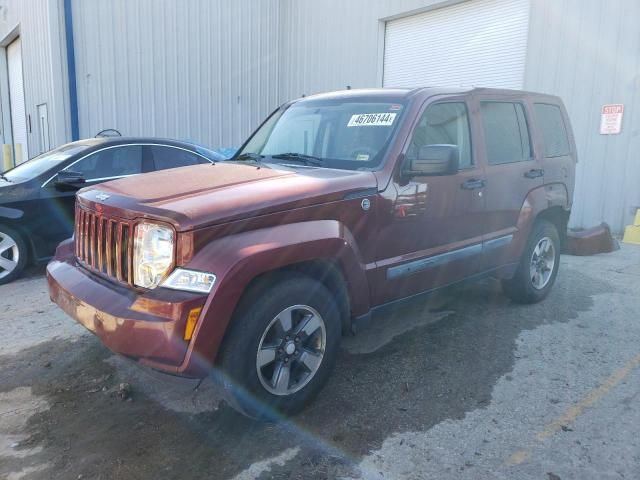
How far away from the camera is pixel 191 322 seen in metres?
2.53

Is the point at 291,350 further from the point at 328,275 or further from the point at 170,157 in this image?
the point at 170,157

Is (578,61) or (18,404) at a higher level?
(578,61)

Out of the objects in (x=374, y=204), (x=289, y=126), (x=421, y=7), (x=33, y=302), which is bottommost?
(x=33, y=302)

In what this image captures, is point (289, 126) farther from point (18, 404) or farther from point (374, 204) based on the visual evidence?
point (18, 404)

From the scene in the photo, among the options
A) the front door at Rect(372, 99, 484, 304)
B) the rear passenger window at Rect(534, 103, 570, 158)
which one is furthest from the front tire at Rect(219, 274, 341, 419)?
the rear passenger window at Rect(534, 103, 570, 158)

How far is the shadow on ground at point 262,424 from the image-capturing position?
2705mm

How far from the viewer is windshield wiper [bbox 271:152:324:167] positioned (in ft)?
12.3

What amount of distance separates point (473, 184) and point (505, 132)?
825mm

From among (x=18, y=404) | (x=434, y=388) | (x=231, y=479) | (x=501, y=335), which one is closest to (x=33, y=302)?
(x=18, y=404)

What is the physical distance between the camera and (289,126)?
14.1 ft

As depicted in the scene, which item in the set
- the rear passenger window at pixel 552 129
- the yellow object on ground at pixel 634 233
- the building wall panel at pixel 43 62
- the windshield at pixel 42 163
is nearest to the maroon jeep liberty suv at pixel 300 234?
the rear passenger window at pixel 552 129

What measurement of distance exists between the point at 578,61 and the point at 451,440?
25.2ft

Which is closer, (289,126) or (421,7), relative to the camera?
(289,126)

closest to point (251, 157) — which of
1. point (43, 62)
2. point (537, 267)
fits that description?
point (537, 267)
